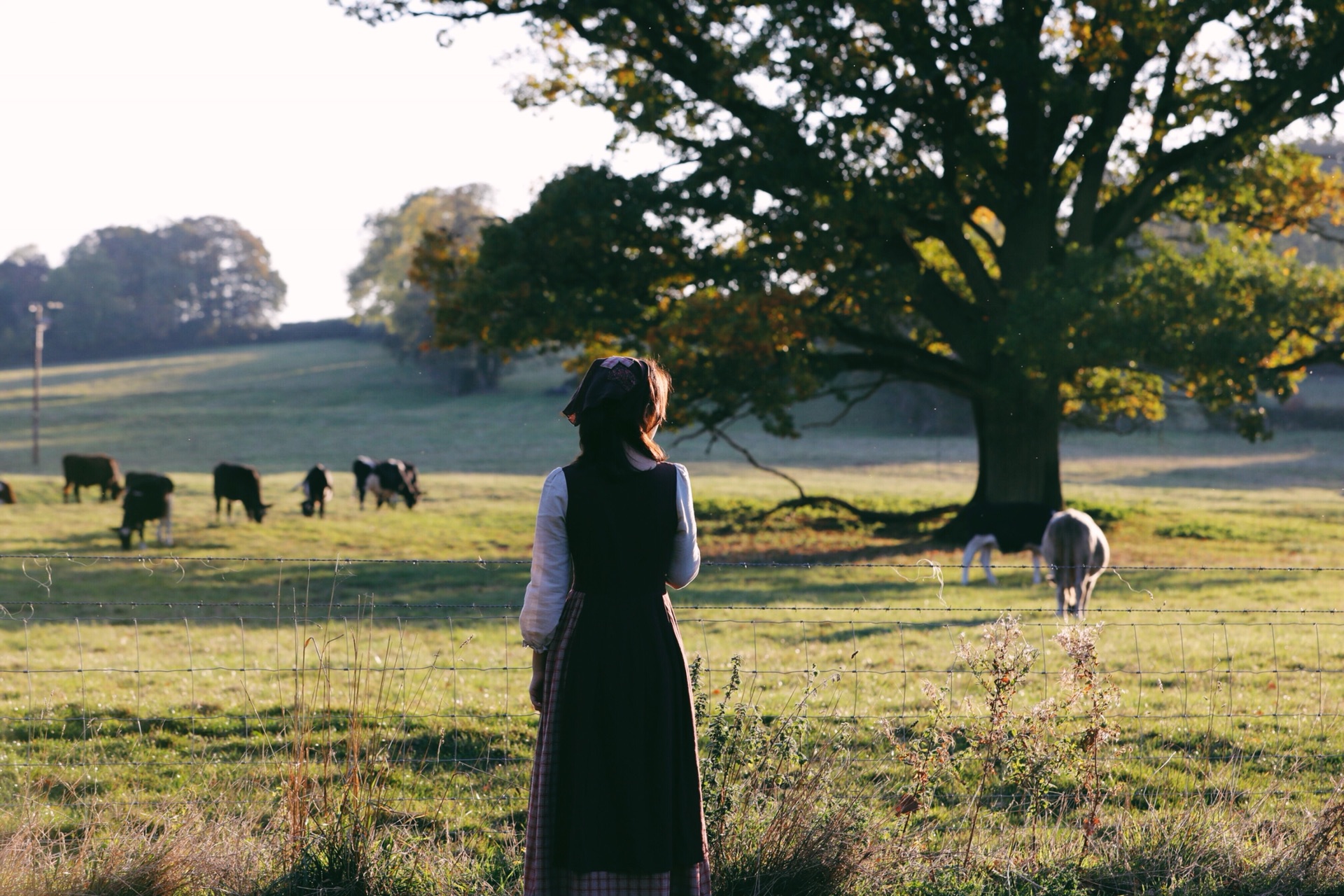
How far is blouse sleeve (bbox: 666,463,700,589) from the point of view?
3.94 m

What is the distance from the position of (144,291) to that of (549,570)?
107700mm

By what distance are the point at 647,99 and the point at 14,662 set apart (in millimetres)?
14663

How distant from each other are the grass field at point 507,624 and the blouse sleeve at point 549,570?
1062 millimetres

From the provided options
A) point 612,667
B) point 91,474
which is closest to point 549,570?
point 612,667

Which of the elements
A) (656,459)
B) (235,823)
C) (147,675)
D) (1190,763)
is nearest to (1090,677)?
(656,459)

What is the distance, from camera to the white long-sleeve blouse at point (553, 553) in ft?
12.5

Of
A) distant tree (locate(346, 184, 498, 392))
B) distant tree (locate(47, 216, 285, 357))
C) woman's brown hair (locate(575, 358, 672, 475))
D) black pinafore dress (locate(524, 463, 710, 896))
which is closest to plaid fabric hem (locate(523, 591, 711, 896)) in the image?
black pinafore dress (locate(524, 463, 710, 896))

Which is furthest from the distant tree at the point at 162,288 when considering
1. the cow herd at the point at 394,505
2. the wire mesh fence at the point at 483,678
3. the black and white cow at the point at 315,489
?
the wire mesh fence at the point at 483,678

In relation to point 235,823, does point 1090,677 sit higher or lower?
higher

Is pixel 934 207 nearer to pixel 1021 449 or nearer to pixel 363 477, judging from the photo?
pixel 1021 449

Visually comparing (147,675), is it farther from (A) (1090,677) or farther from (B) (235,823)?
(A) (1090,677)

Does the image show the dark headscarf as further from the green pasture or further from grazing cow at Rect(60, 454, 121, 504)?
grazing cow at Rect(60, 454, 121, 504)

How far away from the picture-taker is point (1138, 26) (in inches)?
757

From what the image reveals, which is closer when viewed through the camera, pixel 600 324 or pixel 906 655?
pixel 906 655
